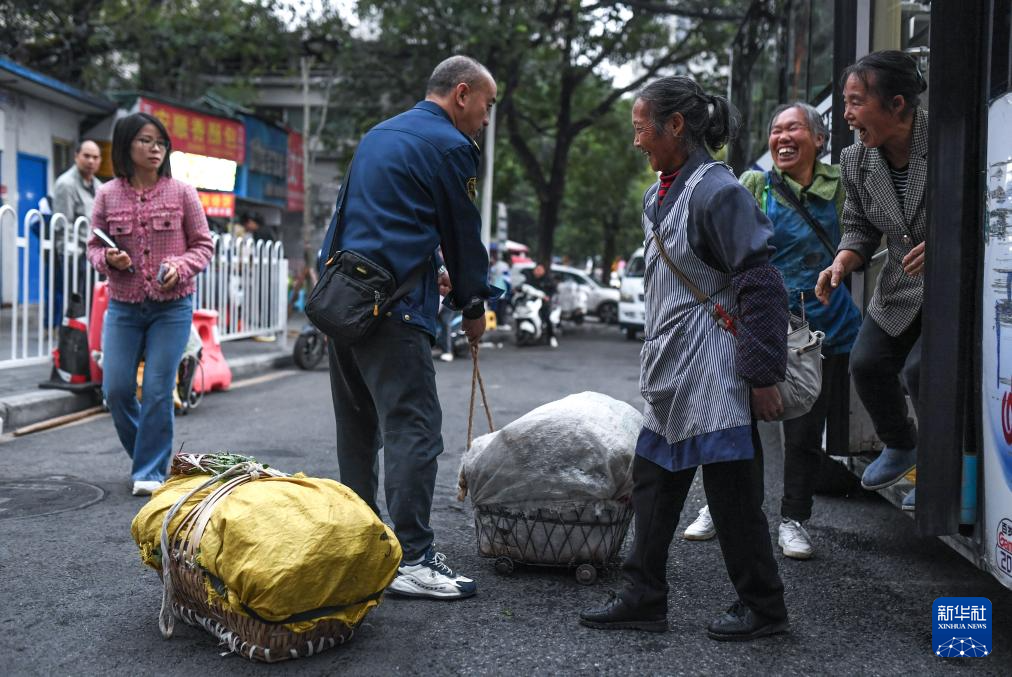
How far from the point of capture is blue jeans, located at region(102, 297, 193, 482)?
4.85 meters

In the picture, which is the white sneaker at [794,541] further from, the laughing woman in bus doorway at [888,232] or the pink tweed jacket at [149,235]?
the pink tweed jacket at [149,235]

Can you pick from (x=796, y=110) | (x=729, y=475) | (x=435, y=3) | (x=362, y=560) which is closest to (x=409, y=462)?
(x=362, y=560)

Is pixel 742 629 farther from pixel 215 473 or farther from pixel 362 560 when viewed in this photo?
pixel 215 473

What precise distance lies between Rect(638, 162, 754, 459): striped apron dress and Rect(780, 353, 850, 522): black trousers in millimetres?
1305

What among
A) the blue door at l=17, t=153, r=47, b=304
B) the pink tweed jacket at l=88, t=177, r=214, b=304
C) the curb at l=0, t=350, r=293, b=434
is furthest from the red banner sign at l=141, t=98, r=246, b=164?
the pink tweed jacket at l=88, t=177, r=214, b=304

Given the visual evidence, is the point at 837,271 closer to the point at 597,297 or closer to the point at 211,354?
the point at 211,354

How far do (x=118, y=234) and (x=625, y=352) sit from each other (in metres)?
12.5

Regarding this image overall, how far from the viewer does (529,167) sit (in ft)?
79.9

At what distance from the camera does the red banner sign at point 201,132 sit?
67.9 feet

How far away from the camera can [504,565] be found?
12.2 ft

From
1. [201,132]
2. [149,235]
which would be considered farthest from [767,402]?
[201,132]

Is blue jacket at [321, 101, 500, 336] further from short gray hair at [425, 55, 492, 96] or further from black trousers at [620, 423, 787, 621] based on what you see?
black trousers at [620, 423, 787, 621]

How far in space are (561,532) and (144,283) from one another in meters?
2.43

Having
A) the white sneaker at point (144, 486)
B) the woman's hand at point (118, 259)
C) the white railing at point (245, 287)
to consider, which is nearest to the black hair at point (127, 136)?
the woman's hand at point (118, 259)
